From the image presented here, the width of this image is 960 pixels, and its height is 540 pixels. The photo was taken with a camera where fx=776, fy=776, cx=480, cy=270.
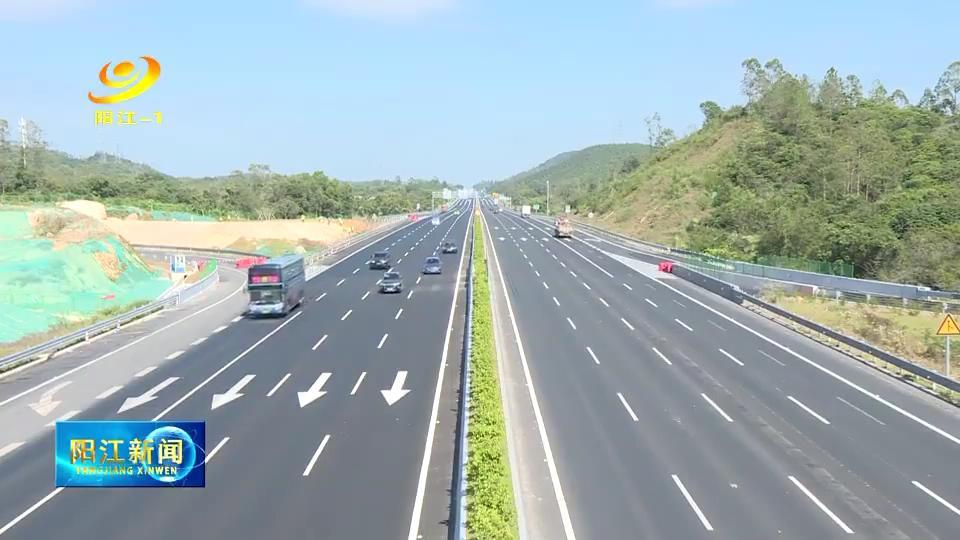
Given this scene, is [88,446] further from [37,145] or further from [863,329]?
[37,145]

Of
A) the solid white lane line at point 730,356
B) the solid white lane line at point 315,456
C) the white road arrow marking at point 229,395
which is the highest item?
the solid white lane line at point 730,356

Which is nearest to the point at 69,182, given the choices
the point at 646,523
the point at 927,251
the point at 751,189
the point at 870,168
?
the point at 751,189

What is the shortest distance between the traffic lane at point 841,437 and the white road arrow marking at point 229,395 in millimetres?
17674

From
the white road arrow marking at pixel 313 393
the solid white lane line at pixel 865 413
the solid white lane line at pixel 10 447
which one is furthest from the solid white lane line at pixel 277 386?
the solid white lane line at pixel 865 413

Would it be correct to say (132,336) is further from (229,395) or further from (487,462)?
(487,462)

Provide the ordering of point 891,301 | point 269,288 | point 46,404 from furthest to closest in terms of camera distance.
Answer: point 891,301 < point 269,288 < point 46,404

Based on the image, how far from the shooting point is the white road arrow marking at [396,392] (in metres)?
26.7

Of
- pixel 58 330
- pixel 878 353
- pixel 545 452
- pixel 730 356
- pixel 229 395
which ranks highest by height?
pixel 878 353

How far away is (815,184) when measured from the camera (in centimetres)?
9250

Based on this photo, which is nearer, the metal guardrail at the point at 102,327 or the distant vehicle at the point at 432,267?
the metal guardrail at the point at 102,327

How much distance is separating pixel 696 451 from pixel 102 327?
1251 inches

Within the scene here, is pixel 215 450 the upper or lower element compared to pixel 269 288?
lower

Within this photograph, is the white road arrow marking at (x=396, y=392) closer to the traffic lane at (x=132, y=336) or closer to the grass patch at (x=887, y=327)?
the traffic lane at (x=132, y=336)

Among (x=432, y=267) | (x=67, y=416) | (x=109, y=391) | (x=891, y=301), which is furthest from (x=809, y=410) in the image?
(x=432, y=267)
